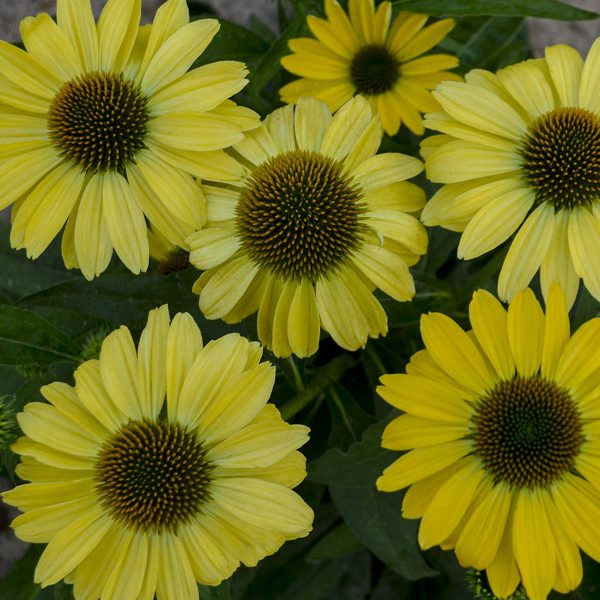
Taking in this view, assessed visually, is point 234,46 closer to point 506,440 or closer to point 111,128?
point 111,128

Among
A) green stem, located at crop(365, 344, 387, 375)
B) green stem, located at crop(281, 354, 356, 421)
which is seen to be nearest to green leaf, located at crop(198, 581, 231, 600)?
green stem, located at crop(281, 354, 356, 421)

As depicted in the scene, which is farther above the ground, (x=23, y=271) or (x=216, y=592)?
(x=23, y=271)

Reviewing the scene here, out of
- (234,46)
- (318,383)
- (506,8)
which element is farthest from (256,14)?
(318,383)

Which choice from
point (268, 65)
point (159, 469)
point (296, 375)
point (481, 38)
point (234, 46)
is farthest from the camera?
point (481, 38)

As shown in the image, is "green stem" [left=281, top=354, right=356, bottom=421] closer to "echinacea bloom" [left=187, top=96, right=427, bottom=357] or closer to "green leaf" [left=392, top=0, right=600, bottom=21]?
"echinacea bloom" [left=187, top=96, right=427, bottom=357]

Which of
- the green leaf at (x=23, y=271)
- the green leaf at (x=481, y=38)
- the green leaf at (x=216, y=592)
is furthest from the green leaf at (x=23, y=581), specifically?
the green leaf at (x=481, y=38)

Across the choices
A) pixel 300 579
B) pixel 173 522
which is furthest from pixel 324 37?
pixel 300 579

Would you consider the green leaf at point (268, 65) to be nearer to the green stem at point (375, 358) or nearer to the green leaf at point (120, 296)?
the green leaf at point (120, 296)
